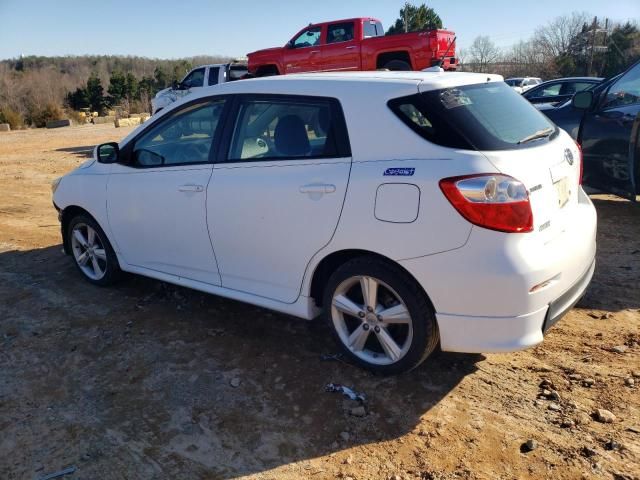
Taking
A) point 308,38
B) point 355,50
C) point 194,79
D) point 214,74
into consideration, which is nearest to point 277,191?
point 355,50

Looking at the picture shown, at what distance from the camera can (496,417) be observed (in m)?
2.85

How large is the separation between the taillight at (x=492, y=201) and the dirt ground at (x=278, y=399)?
1.05 metres

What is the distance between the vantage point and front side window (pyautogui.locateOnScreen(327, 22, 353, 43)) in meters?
15.3

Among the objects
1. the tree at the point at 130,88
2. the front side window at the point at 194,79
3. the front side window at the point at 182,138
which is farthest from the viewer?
the tree at the point at 130,88

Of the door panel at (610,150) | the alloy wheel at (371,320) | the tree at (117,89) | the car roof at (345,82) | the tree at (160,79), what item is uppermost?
the tree at (160,79)

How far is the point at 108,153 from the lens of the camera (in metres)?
4.41

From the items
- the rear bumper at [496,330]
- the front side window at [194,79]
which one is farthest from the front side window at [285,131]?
the front side window at [194,79]

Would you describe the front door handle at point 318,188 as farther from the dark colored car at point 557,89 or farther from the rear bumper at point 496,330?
Result: the dark colored car at point 557,89

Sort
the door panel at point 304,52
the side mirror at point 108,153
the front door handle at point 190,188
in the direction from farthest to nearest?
the door panel at point 304,52, the side mirror at point 108,153, the front door handle at point 190,188

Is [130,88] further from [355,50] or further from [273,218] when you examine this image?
[273,218]

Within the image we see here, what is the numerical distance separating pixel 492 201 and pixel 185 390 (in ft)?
6.87

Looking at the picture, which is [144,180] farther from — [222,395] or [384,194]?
[384,194]

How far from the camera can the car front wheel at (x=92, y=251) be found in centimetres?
470

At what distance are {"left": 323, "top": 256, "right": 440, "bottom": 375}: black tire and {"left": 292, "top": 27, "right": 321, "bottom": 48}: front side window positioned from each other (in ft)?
45.7
